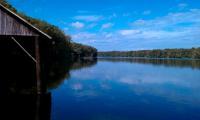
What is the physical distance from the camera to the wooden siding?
19.0m


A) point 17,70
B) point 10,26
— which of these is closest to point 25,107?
point 10,26

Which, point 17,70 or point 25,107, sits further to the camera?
point 17,70

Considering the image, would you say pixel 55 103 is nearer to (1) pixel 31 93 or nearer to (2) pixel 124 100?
(1) pixel 31 93

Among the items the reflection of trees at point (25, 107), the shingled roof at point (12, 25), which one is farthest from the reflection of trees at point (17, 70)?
the shingled roof at point (12, 25)

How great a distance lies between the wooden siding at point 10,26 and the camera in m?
19.0

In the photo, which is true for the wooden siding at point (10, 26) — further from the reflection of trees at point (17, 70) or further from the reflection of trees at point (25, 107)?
the reflection of trees at point (25, 107)

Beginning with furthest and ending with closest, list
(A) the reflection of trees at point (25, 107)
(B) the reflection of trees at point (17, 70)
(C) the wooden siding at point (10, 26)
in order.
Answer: (B) the reflection of trees at point (17, 70)
(C) the wooden siding at point (10, 26)
(A) the reflection of trees at point (25, 107)

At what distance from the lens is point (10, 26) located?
19.0m

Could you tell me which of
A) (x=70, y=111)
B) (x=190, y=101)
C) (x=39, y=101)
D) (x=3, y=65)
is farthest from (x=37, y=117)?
(x=3, y=65)

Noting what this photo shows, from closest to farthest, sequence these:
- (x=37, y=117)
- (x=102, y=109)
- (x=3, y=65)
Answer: (x=37, y=117)
(x=102, y=109)
(x=3, y=65)

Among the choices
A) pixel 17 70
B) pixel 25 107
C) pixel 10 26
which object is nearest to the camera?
pixel 25 107

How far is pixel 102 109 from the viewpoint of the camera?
1748cm

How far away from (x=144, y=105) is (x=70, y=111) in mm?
5775

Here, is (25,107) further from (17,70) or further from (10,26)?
(17,70)
